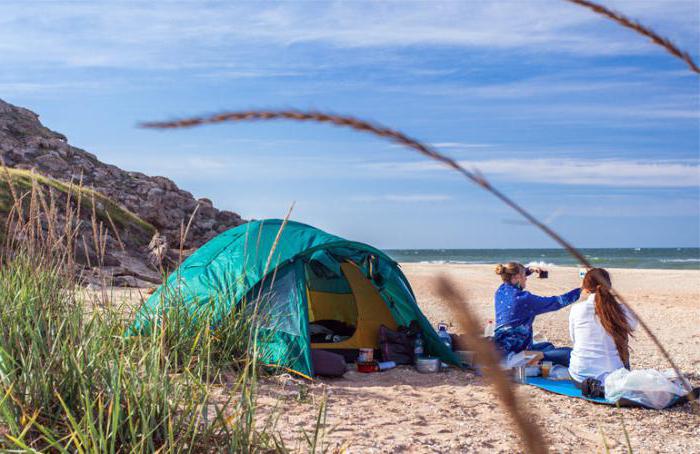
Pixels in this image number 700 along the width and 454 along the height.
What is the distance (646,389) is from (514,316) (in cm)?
168

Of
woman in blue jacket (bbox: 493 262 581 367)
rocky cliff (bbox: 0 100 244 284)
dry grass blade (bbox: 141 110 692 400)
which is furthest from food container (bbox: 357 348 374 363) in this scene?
rocky cliff (bbox: 0 100 244 284)

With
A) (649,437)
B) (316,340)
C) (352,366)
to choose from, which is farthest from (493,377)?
(316,340)

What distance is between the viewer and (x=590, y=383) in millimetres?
6055

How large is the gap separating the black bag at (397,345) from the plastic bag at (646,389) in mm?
2445

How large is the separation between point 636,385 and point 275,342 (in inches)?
131

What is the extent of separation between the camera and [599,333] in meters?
6.10

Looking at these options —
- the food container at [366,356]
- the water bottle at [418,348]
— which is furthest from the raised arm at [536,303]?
the food container at [366,356]

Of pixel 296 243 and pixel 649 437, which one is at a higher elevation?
pixel 296 243

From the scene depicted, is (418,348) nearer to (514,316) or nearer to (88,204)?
(514,316)

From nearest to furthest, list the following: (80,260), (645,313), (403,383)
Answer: (403,383)
(645,313)
(80,260)

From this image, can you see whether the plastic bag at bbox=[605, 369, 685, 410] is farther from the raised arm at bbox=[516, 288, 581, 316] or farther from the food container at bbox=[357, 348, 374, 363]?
the food container at bbox=[357, 348, 374, 363]

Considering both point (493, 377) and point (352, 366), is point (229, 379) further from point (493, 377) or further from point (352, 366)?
point (493, 377)

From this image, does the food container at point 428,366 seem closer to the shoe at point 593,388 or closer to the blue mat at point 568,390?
the blue mat at point 568,390

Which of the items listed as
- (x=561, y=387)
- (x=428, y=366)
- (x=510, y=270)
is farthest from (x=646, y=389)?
(x=428, y=366)
